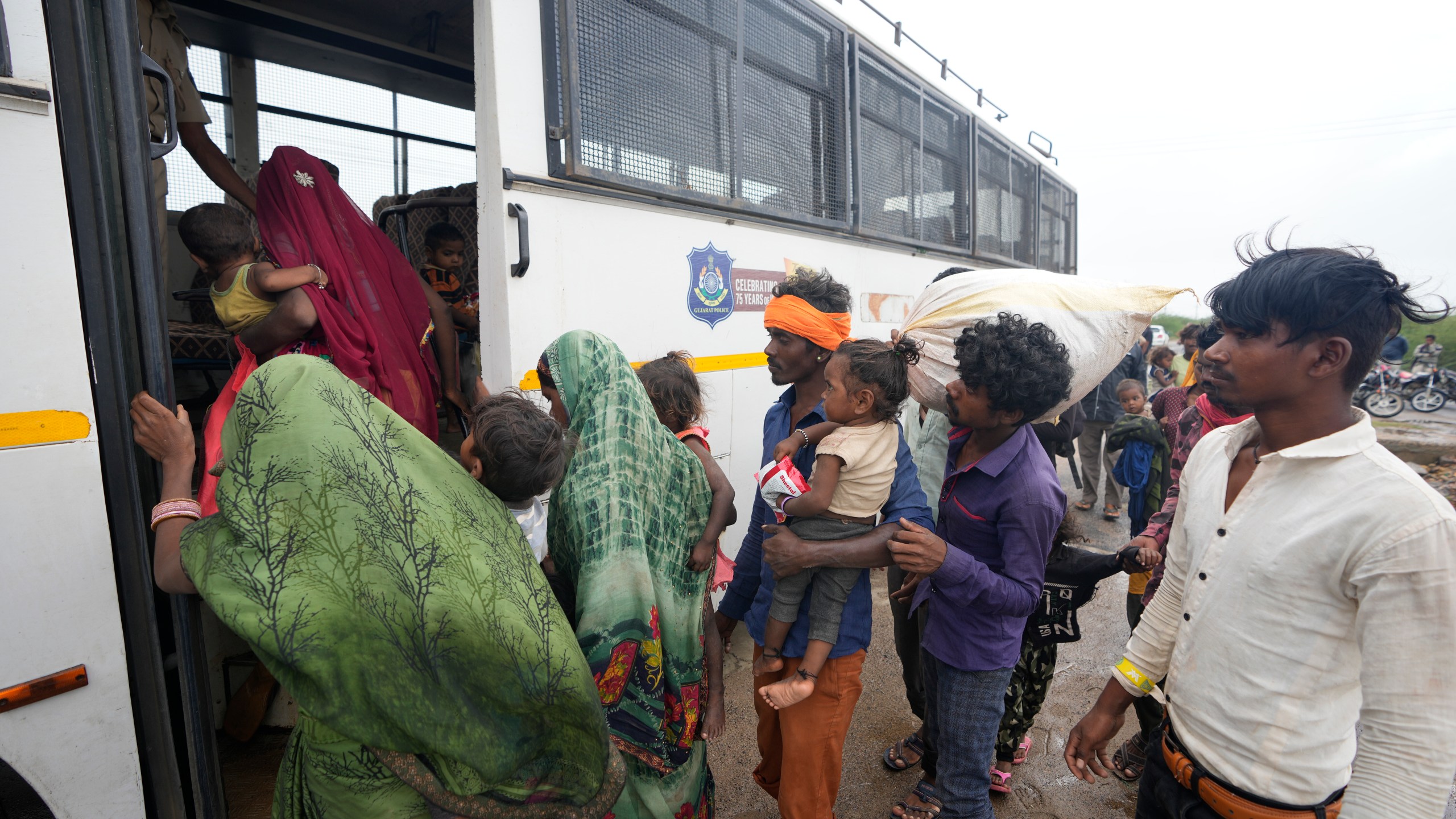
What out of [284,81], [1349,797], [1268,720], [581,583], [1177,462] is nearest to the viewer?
[1349,797]

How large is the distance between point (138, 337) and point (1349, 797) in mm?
2491

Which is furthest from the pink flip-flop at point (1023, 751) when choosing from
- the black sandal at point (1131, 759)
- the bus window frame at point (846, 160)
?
the bus window frame at point (846, 160)

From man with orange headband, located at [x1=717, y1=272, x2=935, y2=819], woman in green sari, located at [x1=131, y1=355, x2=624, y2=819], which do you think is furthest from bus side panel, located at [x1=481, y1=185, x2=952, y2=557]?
woman in green sari, located at [x1=131, y1=355, x2=624, y2=819]

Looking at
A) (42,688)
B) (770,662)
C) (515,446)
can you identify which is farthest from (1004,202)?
(42,688)

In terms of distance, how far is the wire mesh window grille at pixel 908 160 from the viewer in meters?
4.01

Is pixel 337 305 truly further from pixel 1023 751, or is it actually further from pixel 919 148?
pixel 919 148

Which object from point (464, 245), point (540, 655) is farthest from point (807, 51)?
point (540, 655)

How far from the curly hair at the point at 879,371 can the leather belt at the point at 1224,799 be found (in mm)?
971

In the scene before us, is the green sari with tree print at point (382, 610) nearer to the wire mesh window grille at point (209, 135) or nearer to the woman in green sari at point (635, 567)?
the woman in green sari at point (635, 567)

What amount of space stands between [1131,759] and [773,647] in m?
1.81

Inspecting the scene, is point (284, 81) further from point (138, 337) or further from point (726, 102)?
point (138, 337)

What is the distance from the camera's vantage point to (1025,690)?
2.44 m

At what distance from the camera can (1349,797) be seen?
1.04 metres

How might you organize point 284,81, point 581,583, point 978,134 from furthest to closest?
point 978,134 → point 284,81 → point 581,583
